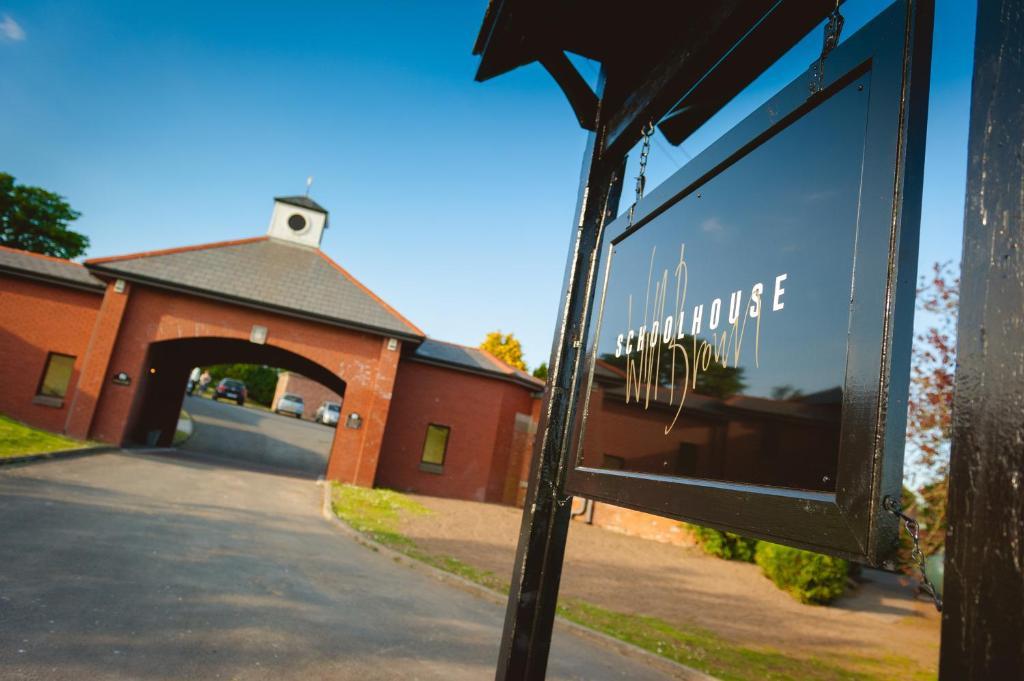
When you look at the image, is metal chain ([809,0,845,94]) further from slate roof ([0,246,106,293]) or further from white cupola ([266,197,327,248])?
white cupola ([266,197,327,248])

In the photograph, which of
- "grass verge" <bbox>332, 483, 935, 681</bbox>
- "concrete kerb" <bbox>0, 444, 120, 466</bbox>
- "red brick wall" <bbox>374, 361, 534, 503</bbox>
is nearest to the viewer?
"grass verge" <bbox>332, 483, 935, 681</bbox>

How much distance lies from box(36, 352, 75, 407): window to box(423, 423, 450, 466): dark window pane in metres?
10.3

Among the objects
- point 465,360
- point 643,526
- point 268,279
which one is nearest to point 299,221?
point 268,279

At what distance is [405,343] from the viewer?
18109mm

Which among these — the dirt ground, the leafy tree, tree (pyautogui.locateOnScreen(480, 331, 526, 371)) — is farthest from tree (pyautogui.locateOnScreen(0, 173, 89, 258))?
the dirt ground

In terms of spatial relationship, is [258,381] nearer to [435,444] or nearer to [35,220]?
[35,220]

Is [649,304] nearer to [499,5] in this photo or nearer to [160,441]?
[499,5]

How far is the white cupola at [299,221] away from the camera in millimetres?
20078

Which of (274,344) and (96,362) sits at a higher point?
(274,344)

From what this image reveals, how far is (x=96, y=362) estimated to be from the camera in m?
15.4

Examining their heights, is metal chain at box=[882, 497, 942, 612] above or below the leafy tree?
below

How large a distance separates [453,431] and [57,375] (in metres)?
11.5

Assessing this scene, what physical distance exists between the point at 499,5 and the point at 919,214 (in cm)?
222

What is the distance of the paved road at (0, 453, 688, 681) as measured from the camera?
389 cm
